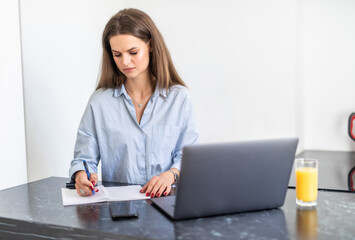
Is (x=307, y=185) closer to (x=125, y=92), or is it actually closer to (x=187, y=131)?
(x=187, y=131)

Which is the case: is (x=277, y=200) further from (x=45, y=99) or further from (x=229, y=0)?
(x=229, y=0)

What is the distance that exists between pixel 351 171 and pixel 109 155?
3.94ft

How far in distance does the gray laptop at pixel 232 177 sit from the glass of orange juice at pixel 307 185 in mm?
55

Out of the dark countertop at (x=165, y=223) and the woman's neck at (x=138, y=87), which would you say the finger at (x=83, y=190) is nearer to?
the dark countertop at (x=165, y=223)

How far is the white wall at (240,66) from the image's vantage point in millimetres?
2451

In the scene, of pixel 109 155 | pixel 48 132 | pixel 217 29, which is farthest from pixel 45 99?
pixel 217 29

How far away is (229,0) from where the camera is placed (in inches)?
104

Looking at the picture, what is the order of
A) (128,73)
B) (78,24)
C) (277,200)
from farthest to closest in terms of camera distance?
(78,24), (128,73), (277,200)

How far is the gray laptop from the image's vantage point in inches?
41.4

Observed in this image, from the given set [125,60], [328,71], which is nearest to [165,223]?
[125,60]

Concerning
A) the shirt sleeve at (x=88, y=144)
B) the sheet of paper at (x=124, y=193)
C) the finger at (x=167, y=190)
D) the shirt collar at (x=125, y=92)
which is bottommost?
the sheet of paper at (x=124, y=193)

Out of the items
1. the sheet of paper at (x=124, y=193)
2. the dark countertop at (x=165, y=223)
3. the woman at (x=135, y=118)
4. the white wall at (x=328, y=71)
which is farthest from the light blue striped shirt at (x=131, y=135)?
the white wall at (x=328, y=71)

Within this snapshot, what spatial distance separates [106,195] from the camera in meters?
1.34

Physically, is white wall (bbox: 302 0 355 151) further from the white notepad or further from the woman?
the white notepad
